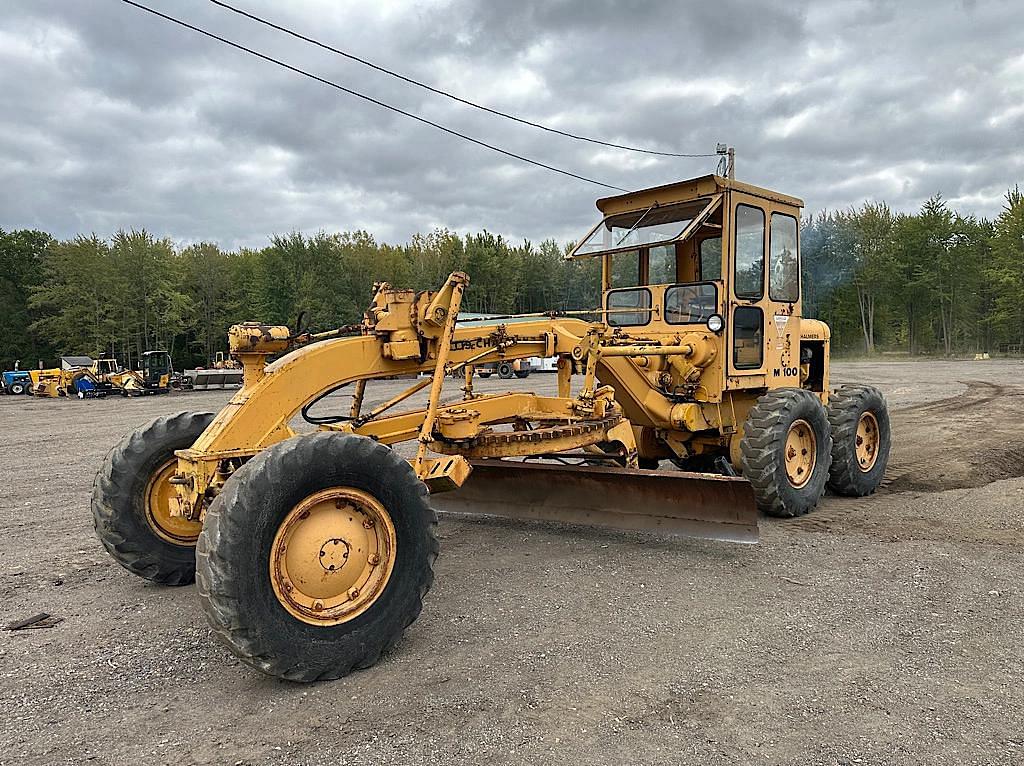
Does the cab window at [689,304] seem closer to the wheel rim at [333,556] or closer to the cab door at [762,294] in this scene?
the cab door at [762,294]

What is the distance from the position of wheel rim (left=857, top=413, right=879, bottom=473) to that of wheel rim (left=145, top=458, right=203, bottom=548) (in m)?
6.53

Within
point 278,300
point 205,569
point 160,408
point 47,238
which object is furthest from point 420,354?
point 47,238

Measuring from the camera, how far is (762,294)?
732cm

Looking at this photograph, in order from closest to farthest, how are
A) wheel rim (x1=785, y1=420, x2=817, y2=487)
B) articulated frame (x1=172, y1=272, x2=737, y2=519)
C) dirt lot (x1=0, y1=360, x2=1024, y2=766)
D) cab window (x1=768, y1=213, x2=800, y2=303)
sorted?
1. dirt lot (x1=0, y1=360, x2=1024, y2=766)
2. articulated frame (x1=172, y1=272, x2=737, y2=519)
3. wheel rim (x1=785, y1=420, x2=817, y2=487)
4. cab window (x1=768, y1=213, x2=800, y2=303)

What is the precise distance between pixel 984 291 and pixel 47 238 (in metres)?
62.5

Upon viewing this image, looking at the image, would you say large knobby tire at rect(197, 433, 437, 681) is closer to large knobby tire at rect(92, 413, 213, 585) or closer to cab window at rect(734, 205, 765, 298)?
large knobby tire at rect(92, 413, 213, 585)

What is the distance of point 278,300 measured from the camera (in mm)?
49438

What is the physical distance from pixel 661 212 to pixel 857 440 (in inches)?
125

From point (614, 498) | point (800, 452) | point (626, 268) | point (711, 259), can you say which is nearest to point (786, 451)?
point (800, 452)

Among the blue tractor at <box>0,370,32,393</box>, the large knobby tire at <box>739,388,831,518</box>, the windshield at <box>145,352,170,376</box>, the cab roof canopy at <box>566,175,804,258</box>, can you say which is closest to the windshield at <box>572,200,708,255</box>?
the cab roof canopy at <box>566,175,804,258</box>

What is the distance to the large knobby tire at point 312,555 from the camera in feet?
11.4

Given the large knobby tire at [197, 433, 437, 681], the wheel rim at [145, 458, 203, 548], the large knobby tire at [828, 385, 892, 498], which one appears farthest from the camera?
the large knobby tire at [828, 385, 892, 498]

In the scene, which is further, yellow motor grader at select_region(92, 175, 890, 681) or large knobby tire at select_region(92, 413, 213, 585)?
large knobby tire at select_region(92, 413, 213, 585)

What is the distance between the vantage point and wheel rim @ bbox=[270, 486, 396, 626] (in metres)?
3.72
